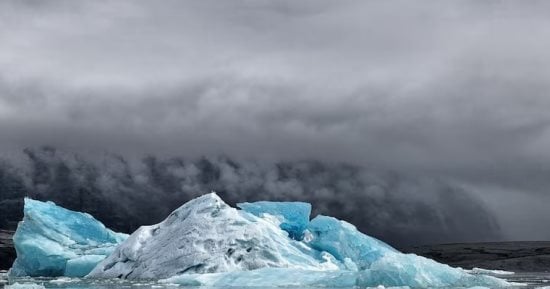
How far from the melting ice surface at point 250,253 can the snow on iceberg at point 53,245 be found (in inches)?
2.7

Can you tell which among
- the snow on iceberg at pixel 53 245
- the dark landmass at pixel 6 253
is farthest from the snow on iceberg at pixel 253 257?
the dark landmass at pixel 6 253

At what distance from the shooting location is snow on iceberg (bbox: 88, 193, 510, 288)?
21188mm

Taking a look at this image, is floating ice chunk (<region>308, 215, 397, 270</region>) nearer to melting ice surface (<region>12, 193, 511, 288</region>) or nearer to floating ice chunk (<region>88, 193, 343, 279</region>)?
melting ice surface (<region>12, 193, 511, 288</region>)

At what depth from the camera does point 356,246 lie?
31.3 m

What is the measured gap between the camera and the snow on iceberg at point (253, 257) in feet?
69.5

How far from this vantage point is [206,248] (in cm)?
2689

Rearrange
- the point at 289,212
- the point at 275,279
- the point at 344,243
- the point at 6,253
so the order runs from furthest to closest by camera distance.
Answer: the point at 6,253
the point at 289,212
the point at 344,243
the point at 275,279

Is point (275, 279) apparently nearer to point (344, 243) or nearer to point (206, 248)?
point (206, 248)

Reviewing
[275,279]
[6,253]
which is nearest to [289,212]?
[275,279]

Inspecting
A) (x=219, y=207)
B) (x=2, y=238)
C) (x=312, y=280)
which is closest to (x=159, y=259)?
(x=219, y=207)

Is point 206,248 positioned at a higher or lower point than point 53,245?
lower

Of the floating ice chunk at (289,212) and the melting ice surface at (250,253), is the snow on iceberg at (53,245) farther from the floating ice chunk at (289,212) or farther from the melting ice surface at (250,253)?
the floating ice chunk at (289,212)

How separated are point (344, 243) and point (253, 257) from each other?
5.64 metres

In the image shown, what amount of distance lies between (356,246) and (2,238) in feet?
307
